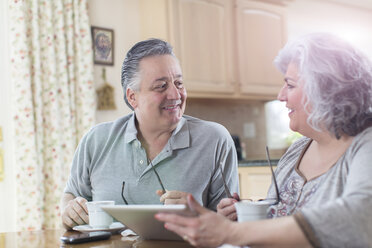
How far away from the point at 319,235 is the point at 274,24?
3666 millimetres

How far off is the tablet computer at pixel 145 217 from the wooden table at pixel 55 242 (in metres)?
0.02

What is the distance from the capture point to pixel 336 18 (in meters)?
5.52

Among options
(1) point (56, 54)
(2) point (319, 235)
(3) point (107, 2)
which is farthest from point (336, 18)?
(2) point (319, 235)

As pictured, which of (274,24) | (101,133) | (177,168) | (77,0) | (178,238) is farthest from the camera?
(274,24)

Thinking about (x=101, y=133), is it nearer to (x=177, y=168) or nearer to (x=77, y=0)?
(x=177, y=168)

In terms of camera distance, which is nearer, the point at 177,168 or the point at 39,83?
the point at 177,168

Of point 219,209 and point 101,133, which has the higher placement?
point 101,133

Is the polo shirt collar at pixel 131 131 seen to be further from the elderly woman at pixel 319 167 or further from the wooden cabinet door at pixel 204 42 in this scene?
the wooden cabinet door at pixel 204 42

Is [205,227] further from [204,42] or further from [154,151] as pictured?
[204,42]

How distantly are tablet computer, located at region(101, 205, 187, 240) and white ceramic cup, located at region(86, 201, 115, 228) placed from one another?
15 cm

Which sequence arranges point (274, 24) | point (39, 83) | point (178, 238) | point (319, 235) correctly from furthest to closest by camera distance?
point (274, 24) < point (39, 83) < point (178, 238) < point (319, 235)

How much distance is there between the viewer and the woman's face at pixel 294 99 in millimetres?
1214

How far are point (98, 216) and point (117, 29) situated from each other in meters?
2.52

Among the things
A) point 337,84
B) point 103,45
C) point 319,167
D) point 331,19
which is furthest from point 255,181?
point 331,19
